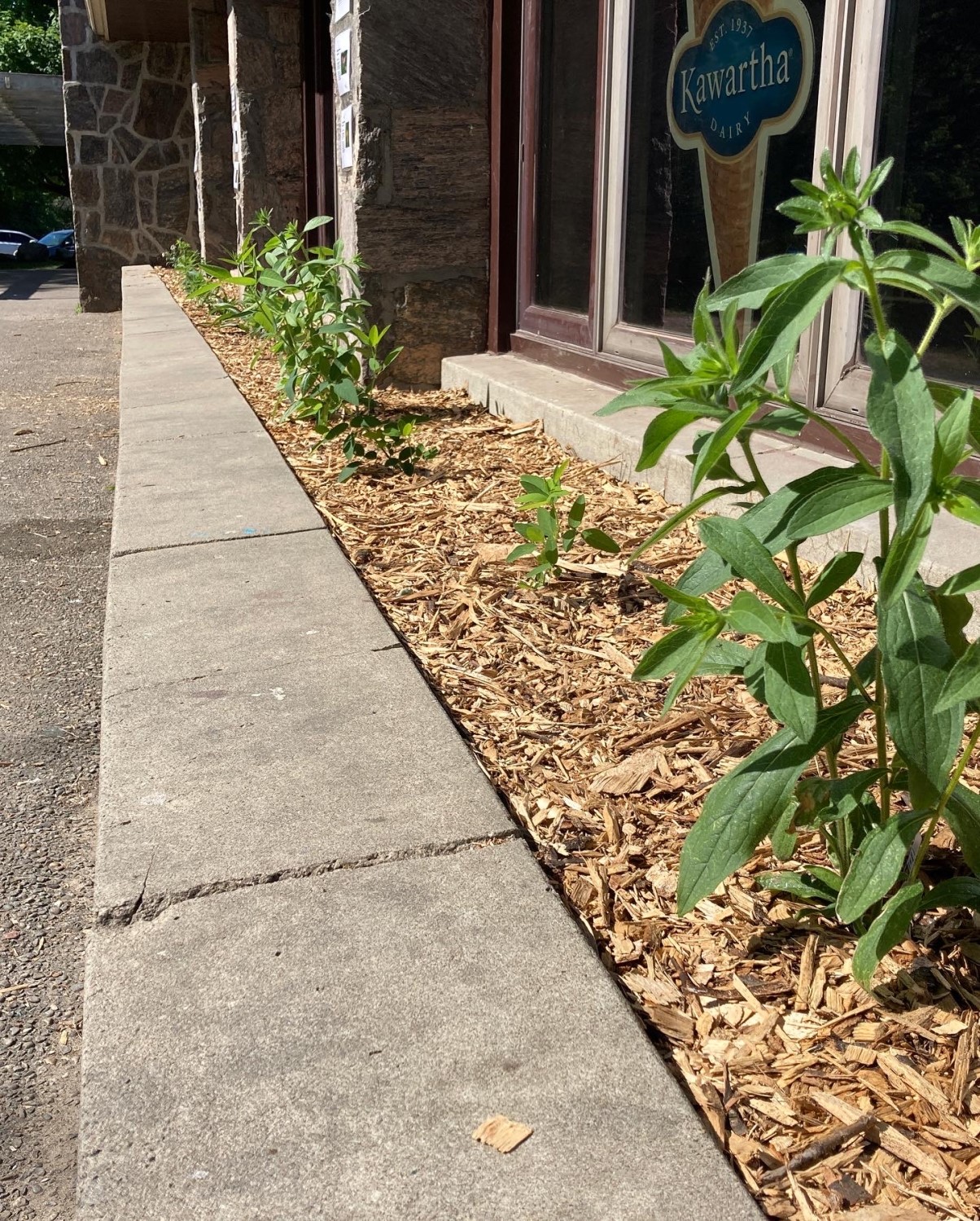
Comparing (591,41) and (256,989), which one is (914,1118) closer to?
(256,989)

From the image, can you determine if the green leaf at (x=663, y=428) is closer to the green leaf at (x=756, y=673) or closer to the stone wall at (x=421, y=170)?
the green leaf at (x=756, y=673)

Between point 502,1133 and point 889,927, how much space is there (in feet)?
1.66

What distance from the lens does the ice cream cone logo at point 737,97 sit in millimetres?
3666

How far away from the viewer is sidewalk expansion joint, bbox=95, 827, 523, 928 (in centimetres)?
156

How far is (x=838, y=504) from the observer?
3.90 feet

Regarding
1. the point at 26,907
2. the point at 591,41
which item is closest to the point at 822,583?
the point at 26,907

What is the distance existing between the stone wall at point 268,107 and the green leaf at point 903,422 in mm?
9685

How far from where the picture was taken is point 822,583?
4.51 ft

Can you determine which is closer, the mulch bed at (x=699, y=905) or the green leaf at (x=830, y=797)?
the mulch bed at (x=699, y=905)

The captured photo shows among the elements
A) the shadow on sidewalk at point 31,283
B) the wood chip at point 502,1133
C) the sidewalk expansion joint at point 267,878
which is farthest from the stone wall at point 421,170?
the shadow on sidewalk at point 31,283

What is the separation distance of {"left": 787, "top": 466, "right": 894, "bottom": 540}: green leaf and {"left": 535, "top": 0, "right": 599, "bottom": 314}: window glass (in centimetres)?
401

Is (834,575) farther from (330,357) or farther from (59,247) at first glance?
(59,247)

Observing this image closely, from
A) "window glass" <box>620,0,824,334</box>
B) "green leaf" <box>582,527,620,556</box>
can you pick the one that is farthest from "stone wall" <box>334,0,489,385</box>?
"green leaf" <box>582,527,620,556</box>

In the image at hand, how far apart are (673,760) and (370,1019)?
0.89 metres
